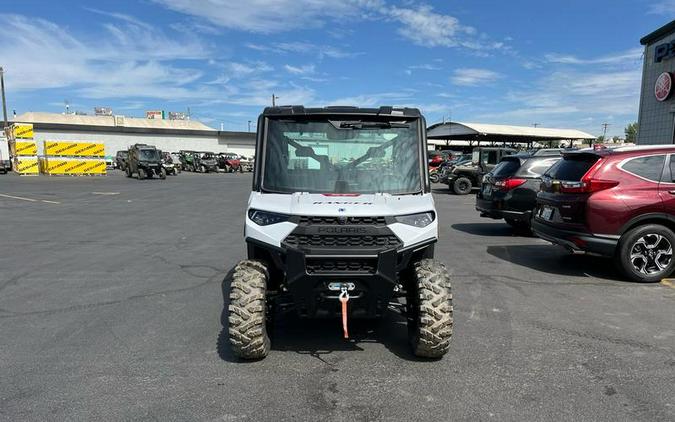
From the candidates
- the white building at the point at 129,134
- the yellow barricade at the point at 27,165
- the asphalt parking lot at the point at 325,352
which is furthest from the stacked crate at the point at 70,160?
the asphalt parking lot at the point at 325,352

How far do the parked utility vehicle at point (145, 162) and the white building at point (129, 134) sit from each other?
83.6 feet

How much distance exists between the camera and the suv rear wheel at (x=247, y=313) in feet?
12.7

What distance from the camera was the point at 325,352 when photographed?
169 inches

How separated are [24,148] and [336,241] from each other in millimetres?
37860

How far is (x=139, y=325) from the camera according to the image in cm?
496

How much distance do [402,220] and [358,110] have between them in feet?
3.65

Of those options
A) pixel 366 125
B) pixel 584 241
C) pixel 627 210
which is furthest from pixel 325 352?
pixel 627 210

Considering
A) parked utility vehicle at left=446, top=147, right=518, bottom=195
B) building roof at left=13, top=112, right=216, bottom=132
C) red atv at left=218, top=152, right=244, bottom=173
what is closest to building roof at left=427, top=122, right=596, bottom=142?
red atv at left=218, top=152, right=244, bottom=173

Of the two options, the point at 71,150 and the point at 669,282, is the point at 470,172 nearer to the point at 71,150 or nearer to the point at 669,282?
the point at 669,282

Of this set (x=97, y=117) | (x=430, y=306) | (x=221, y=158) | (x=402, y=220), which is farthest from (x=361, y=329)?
(x=97, y=117)

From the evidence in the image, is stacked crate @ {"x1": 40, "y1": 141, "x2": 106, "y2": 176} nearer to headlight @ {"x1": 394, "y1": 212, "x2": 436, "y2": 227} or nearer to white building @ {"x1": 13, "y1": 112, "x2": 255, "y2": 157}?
white building @ {"x1": 13, "y1": 112, "x2": 255, "y2": 157}

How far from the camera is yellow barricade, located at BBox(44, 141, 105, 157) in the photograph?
1369 inches

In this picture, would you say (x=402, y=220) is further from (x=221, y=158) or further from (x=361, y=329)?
(x=221, y=158)

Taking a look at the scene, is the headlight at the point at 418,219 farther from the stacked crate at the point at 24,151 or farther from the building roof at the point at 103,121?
the building roof at the point at 103,121
